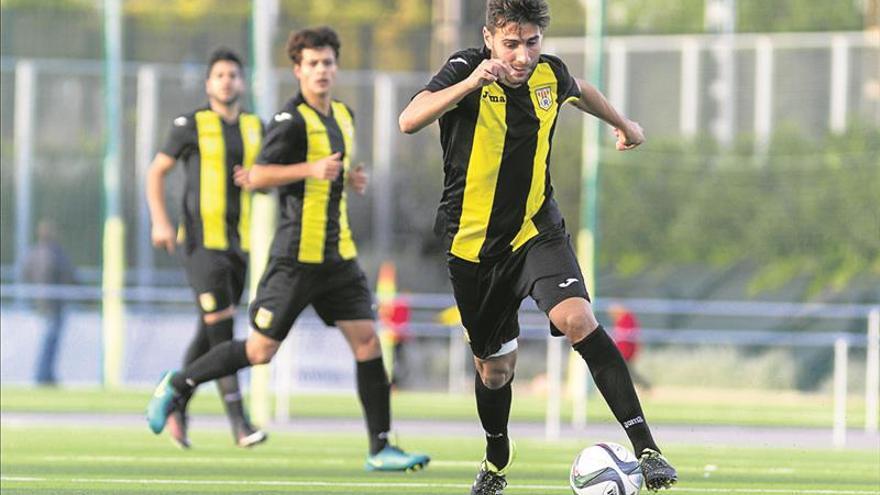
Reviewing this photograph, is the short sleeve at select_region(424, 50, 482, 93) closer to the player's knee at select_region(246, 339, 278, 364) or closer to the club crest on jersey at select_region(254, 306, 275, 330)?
the club crest on jersey at select_region(254, 306, 275, 330)

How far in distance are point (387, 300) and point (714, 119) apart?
4560mm

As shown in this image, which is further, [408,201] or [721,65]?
[408,201]

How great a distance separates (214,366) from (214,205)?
1.66m

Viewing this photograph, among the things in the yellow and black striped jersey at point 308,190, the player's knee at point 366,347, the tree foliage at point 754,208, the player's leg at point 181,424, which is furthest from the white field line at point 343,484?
the tree foliage at point 754,208

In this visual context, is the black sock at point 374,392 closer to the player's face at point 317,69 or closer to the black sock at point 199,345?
the player's face at point 317,69

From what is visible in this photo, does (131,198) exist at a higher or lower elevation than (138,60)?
lower

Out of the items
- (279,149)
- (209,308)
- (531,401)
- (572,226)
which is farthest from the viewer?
(572,226)

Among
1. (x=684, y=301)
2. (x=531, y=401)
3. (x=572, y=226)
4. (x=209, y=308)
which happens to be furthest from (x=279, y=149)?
(x=572, y=226)

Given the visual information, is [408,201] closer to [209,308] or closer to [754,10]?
[754,10]

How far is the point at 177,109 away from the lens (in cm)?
2170

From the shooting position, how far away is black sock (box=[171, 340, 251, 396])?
10.8 meters

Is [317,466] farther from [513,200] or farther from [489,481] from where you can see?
[513,200]

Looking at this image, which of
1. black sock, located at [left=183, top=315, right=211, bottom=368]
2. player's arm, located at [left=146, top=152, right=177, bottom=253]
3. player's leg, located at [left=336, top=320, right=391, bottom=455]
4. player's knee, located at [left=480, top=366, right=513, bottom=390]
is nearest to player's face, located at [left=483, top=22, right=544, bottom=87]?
player's knee, located at [left=480, top=366, right=513, bottom=390]

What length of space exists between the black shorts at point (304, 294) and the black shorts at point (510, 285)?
2.41m
